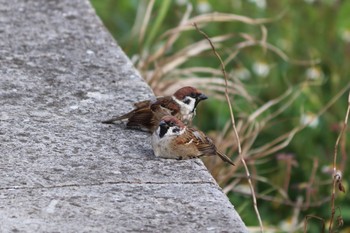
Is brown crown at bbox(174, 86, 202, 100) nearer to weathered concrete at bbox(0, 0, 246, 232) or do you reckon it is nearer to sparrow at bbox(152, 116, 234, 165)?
weathered concrete at bbox(0, 0, 246, 232)

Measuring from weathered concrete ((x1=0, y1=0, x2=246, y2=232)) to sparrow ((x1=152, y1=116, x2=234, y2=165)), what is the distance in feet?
0.14

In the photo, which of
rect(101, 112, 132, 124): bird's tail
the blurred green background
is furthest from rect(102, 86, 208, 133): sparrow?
the blurred green background

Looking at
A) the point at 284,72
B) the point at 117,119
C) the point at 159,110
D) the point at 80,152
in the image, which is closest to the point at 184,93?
the point at 159,110

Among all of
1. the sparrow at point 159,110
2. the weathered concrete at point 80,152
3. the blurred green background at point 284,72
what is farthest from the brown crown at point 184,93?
the blurred green background at point 284,72

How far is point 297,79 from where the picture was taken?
654 centimetres

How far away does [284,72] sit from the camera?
6.22 m

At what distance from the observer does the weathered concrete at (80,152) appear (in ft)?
9.77

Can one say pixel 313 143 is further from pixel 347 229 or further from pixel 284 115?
pixel 347 229

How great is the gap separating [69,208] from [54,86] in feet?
3.61

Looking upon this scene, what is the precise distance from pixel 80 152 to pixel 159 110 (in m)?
0.56

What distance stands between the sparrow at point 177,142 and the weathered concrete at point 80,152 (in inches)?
1.7

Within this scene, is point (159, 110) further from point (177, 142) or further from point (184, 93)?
point (177, 142)

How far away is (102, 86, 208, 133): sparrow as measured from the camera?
12.3ft

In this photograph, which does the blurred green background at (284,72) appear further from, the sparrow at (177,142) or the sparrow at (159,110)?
the sparrow at (177,142)
